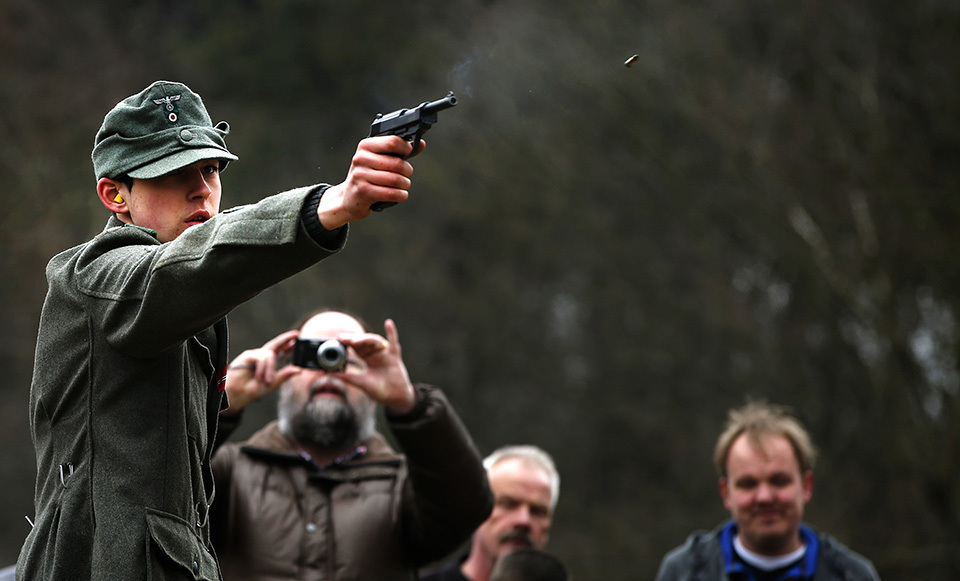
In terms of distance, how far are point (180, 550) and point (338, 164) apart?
12142 mm

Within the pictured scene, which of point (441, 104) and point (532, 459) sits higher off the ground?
point (441, 104)

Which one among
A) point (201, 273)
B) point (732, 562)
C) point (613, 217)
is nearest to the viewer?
point (201, 273)

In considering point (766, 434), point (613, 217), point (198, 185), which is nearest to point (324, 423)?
point (766, 434)

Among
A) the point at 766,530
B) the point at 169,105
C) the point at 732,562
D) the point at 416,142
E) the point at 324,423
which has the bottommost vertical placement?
the point at 732,562

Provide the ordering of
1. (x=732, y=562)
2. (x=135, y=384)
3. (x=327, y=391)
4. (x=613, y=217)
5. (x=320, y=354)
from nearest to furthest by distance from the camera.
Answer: (x=135, y=384) → (x=320, y=354) → (x=327, y=391) → (x=732, y=562) → (x=613, y=217)

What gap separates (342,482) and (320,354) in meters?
0.55

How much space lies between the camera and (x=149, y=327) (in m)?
2.60

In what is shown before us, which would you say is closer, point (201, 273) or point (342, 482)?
point (201, 273)

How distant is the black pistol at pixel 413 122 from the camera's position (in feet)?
8.44

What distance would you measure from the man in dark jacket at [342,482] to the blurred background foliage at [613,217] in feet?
21.2

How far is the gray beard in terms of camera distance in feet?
16.2

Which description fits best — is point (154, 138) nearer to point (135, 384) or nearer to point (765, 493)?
point (135, 384)

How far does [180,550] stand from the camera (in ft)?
8.90

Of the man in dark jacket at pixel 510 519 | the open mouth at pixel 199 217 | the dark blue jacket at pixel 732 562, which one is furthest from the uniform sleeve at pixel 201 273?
the dark blue jacket at pixel 732 562
